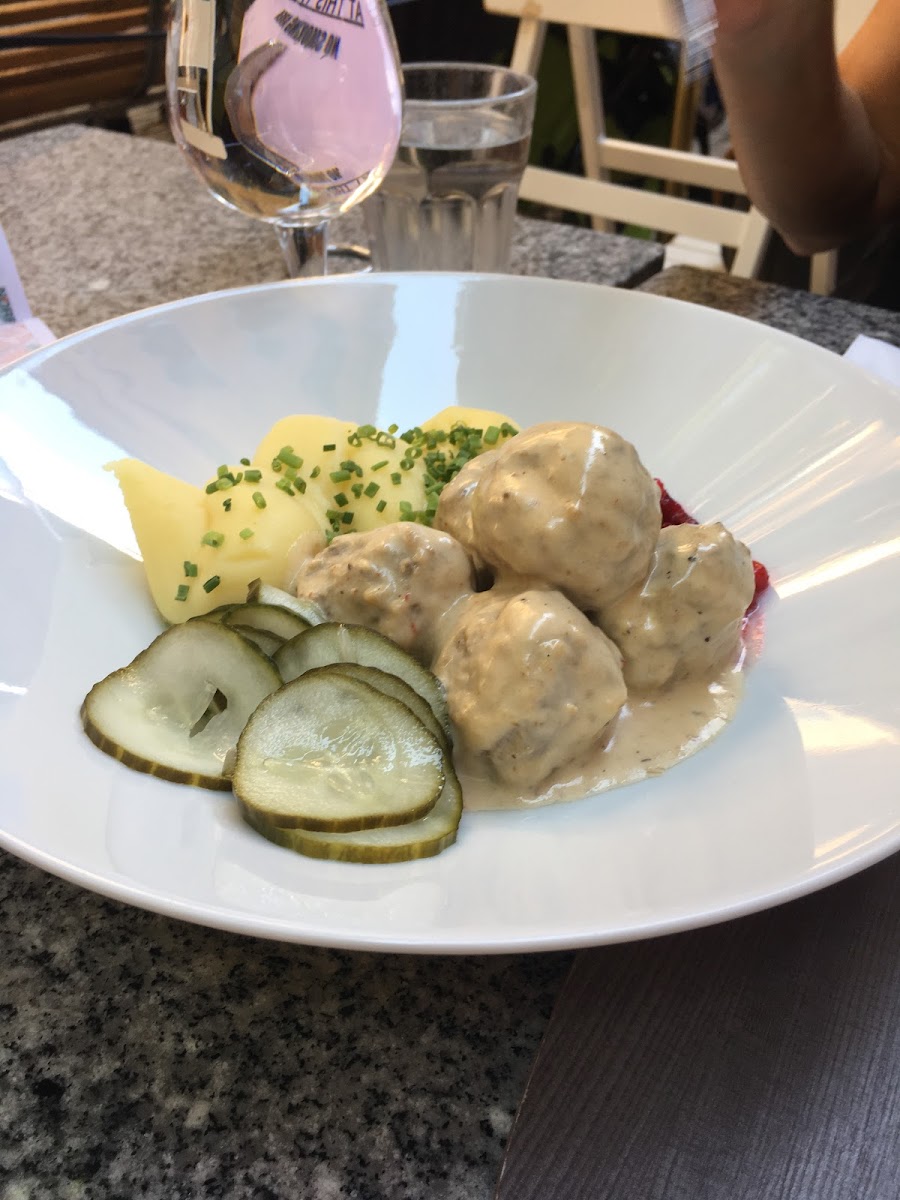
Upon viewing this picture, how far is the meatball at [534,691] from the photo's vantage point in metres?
0.96

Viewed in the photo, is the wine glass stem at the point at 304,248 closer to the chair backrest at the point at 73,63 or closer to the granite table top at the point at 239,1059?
the granite table top at the point at 239,1059

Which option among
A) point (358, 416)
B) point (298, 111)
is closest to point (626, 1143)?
point (358, 416)

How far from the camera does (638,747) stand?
1065mm

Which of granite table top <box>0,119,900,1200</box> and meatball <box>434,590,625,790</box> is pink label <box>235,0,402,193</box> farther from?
granite table top <box>0,119,900,1200</box>

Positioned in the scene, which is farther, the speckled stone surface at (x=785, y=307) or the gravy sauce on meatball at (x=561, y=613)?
the speckled stone surface at (x=785, y=307)

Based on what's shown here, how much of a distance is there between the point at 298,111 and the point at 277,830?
1.14m

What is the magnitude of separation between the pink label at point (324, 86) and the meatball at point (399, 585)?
736 mm

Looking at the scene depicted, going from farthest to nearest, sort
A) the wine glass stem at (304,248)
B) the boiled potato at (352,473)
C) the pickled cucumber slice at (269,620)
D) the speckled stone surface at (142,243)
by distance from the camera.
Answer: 1. the speckled stone surface at (142,243)
2. the wine glass stem at (304,248)
3. the boiled potato at (352,473)
4. the pickled cucumber slice at (269,620)

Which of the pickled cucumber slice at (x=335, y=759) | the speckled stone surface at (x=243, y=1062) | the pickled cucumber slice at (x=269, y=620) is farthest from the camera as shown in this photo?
the pickled cucumber slice at (x=269, y=620)

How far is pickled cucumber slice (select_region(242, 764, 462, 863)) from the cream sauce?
127 millimetres

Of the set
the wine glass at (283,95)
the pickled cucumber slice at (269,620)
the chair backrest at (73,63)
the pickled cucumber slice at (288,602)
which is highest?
the wine glass at (283,95)

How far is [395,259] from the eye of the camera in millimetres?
Result: 2033

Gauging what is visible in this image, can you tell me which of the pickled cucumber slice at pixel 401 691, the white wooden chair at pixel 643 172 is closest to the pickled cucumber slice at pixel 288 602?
the pickled cucumber slice at pixel 401 691

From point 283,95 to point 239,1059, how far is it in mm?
1309
